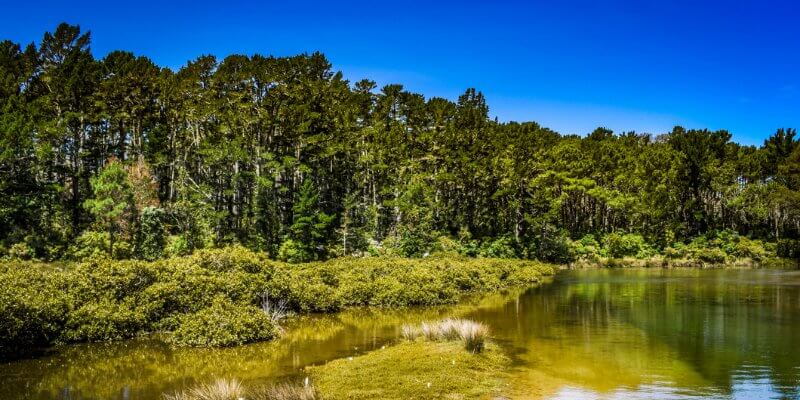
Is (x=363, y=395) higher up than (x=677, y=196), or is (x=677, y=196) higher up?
(x=677, y=196)

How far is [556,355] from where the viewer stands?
18359mm

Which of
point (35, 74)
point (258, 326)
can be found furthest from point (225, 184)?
point (258, 326)

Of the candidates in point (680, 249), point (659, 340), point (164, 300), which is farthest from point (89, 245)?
point (680, 249)

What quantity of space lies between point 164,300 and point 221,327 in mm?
3572

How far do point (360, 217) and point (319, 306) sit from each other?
1240 inches

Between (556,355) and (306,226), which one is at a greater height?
(306,226)

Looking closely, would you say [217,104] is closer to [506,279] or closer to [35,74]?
[35,74]

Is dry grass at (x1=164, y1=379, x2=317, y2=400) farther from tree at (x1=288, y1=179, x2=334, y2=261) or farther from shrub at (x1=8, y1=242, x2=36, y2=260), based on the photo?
shrub at (x1=8, y1=242, x2=36, y2=260)

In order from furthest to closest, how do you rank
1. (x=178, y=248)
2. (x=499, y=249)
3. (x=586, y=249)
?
(x=586, y=249)
(x=499, y=249)
(x=178, y=248)

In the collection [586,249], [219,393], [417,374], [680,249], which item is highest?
[680,249]

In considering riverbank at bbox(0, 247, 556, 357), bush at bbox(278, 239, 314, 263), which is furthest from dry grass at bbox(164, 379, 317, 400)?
bush at bbox(278, 239, 314, 263)

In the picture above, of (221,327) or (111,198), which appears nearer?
(221,327)

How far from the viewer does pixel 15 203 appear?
135 feet

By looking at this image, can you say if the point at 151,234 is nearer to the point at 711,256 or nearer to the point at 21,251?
the point at 21,251
